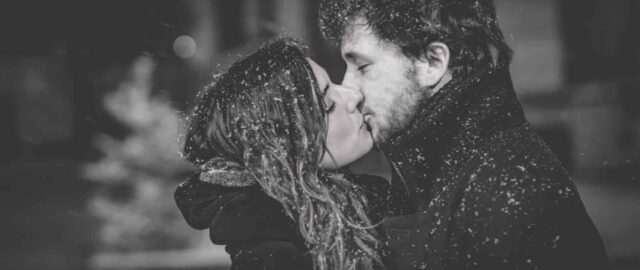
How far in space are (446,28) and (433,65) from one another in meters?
0.15

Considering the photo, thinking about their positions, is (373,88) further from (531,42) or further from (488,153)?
(531,42)

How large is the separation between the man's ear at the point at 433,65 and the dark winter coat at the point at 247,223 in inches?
20.5

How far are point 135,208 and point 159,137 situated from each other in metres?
0.87

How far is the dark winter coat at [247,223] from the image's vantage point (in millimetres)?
1832

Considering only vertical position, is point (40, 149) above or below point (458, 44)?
above

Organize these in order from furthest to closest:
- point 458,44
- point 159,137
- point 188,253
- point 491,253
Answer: point 159,137, point 188,253, point 458,44, point 491,253

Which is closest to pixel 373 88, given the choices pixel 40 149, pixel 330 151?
pixel 330 151

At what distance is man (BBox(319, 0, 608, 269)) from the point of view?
1.70m

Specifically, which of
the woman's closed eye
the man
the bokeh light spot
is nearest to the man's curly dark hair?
the man

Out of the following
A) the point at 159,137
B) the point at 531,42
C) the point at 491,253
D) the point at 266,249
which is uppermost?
the point at 531,42

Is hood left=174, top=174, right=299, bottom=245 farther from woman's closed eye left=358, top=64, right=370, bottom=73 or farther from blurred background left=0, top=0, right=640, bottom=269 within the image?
blurred background left=0, top=0, right=640, bottom=269

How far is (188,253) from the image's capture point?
640 cm

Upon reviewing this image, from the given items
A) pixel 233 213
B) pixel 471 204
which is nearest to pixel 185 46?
pixel 233 213

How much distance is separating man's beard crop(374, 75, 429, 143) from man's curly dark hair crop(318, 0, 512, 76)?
0.13 metres
